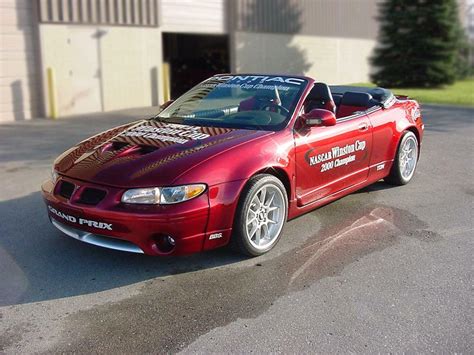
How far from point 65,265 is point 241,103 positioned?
219 cm

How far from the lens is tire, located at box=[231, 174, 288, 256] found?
13.0ft

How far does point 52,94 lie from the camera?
42.6 feet

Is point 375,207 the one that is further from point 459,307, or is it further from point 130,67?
point 130,67

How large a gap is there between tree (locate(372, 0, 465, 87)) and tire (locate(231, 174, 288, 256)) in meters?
20.2

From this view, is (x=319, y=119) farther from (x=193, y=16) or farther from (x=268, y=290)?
(x=193, y=16)

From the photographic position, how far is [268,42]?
65.9 ft

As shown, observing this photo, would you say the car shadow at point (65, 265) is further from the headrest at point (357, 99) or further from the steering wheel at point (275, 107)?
the headrest at point (357, 99)

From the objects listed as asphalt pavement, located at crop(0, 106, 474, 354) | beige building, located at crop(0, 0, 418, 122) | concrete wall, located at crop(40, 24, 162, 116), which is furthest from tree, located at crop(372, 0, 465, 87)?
asphalt pavement, located at crop(0, 106, 474, 354)

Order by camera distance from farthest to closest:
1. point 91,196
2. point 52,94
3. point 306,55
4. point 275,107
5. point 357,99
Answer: point 306,55
point 52,94
point 357,99
point 275,107
point 91,196

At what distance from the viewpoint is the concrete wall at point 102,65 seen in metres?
13.2

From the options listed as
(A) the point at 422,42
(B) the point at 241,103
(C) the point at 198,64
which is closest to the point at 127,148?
(B) the point at 241,103

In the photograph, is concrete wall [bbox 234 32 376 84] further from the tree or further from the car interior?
the car interior

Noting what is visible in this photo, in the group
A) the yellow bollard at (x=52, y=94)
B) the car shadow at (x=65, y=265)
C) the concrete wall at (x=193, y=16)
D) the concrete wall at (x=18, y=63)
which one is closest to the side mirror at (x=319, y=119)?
the car shadow at (x=65, y=265)

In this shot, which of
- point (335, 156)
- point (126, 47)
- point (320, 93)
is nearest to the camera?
point (335, 156)
